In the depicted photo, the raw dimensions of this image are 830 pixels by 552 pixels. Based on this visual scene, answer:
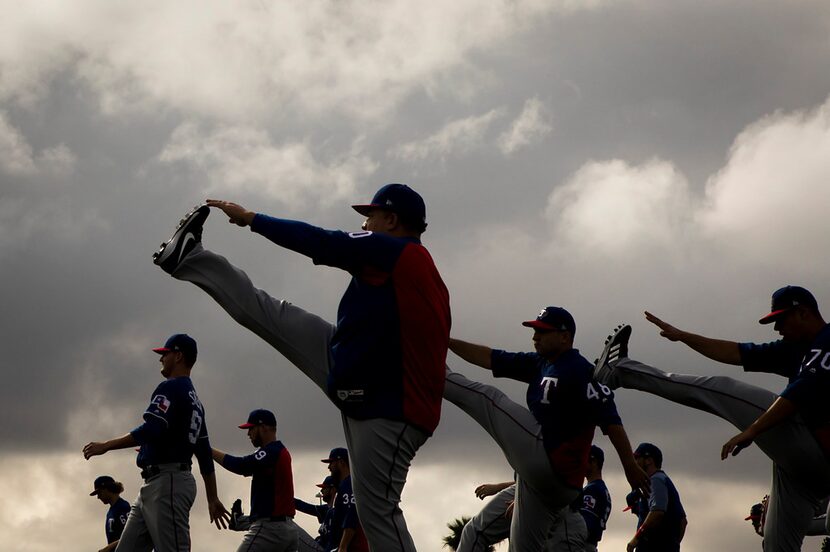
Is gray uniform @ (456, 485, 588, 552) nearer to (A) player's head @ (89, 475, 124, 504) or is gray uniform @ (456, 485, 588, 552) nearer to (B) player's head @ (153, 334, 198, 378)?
(B) player's head @ (153, 334, 198, 378)

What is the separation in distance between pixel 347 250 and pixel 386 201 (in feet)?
2.45

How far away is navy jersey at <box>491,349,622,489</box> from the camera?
9000 mm

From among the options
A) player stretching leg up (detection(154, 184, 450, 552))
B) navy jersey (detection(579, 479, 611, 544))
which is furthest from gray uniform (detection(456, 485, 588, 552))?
player stretching leg up (detection(154, 184, 450, 552))

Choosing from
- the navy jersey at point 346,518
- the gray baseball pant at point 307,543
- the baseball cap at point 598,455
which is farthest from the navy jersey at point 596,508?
the gray baseball pant at point 307,543

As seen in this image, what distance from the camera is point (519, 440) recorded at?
9094mm

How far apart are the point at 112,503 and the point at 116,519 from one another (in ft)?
1.13

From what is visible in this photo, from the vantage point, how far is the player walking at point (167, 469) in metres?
10.4

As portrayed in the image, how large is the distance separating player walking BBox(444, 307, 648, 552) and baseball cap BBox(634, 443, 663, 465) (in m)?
5.19

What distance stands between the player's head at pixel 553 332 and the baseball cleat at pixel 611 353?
342mm

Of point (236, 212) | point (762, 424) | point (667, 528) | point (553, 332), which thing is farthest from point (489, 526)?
point (236, 212)

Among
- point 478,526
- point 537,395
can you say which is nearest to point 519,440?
point 537,395

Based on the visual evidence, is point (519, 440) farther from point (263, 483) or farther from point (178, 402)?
point (263, 483)

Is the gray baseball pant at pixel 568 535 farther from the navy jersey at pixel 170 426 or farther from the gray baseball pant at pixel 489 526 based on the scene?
the navy jersey at pixel 170 426

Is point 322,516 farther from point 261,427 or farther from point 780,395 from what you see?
point 780,395
